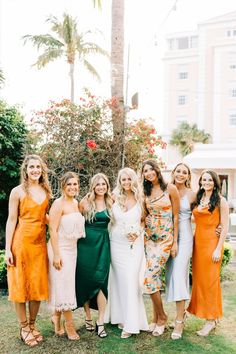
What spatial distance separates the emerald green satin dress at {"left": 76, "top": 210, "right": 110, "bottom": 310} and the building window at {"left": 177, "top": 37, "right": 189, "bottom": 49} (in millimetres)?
51599

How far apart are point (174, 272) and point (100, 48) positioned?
2284cm

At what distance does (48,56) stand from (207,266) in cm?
2239

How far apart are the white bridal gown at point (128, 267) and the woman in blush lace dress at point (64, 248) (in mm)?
464

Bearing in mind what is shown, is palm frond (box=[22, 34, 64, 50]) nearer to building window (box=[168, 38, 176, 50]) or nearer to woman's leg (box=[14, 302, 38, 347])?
woman's leg (box=[14, 302, 38, 347])

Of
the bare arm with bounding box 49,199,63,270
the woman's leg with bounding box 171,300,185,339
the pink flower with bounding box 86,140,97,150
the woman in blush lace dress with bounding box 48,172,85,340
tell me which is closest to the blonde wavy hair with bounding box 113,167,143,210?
the woman in blush lace dress with bounding box 48,172,85,340

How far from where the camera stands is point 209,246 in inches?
188

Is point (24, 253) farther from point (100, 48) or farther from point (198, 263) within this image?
point (100, 48)

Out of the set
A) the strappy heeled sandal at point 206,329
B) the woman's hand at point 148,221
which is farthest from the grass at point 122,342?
the woman's hand at point 148,221

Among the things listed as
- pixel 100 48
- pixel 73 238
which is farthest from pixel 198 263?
pixel 100 48

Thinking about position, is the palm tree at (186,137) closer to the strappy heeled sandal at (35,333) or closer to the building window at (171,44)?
the building window at (171,44)

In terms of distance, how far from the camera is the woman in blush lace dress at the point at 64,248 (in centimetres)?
453

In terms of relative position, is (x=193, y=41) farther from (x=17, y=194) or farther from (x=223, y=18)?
(x=17, y=194)

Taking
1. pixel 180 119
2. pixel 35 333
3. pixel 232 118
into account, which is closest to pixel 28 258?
pixel 35 333

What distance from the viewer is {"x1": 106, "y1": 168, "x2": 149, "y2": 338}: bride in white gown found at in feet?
15.6
